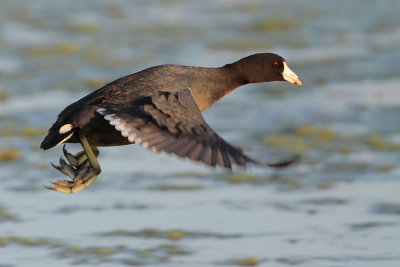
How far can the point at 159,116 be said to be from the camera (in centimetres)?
651

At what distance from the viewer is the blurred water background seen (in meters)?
8.27

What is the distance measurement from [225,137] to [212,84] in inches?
133

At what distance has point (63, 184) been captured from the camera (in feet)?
23.7

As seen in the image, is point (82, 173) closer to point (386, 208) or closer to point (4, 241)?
point (4, 241)

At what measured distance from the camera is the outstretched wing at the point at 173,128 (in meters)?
6.13

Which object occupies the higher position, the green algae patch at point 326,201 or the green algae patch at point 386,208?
the green algae patch at point 326,201

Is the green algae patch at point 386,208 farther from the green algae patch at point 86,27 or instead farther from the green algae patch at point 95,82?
the green algae patch at point 86,27

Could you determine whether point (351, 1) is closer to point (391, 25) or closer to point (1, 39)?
point (391, 25)

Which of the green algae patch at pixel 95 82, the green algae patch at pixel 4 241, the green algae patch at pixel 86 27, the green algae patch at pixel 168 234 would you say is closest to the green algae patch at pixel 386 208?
the green algae patch at pixel 168 234

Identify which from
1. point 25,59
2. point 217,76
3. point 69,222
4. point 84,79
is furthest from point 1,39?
point 217,76

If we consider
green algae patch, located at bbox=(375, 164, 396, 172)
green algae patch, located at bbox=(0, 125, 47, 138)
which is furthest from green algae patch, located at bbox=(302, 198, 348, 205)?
green algae patch, located at bbox=(0, 125, 47, 138)

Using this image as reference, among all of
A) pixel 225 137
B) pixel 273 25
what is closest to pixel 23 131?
pixel 225 137

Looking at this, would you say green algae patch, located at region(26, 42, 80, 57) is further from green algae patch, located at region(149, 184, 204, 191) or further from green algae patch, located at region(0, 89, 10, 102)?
green algae patch, located at region(149, 184, 204, 191)

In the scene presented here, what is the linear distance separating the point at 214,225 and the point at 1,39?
24.4 feet
